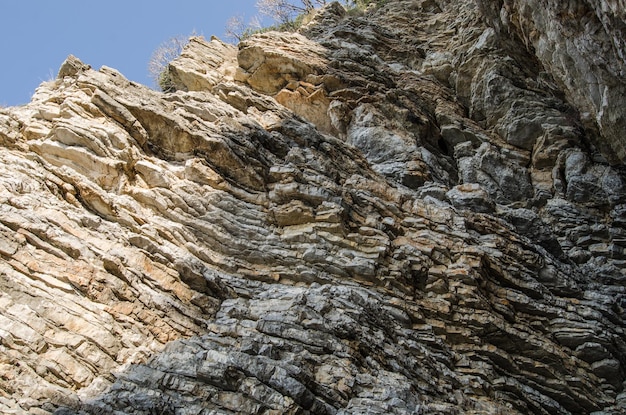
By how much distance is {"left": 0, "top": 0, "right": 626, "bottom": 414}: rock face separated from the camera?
9.29m

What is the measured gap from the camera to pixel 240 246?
42.0 feet

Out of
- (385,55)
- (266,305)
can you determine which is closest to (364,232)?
(266,305)

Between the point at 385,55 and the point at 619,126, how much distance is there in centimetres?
1306

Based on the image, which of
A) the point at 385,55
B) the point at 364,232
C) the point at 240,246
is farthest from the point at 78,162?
the point at 385,55

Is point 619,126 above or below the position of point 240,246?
above

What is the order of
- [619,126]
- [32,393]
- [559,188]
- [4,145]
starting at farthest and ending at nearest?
[559,188] < [619,126] < [4,145] < [32,393]

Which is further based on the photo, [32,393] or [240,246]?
[240,246]

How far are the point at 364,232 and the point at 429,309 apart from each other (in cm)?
249

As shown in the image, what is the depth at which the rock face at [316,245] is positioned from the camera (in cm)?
929

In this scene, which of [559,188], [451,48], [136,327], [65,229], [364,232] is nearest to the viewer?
[136,327]

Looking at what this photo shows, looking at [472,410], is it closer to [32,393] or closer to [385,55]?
[32,393]

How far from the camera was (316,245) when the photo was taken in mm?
13203

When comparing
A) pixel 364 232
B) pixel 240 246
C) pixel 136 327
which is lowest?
pixel 136 327

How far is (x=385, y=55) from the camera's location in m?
26.5
